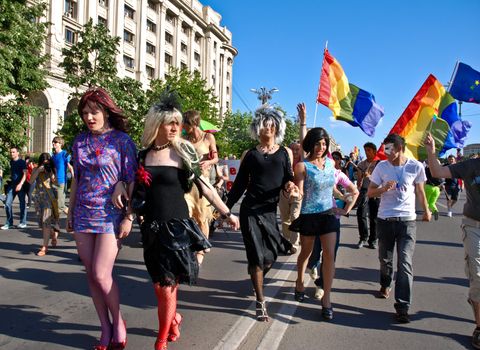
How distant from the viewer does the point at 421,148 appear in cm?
792

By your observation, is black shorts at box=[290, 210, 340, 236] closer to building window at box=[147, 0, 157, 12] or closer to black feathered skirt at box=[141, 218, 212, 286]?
black feathered skirt at box=[141, 218, 212, 286]

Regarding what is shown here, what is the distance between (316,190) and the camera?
4711 mm

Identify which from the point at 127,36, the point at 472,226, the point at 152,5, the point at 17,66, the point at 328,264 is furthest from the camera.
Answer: the point at 152,5

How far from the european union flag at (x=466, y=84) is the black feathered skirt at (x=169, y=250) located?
4.07m

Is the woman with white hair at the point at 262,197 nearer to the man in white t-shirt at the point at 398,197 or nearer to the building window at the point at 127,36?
the man in white t-shirt at the point at 398,197

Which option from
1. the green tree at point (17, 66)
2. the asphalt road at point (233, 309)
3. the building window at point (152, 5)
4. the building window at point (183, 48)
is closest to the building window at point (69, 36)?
the building window at point (152, 5)

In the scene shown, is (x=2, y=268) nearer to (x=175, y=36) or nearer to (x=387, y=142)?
(x=387, y=142)

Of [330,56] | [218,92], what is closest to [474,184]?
[330,56]

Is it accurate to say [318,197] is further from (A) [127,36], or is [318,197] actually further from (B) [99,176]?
(A) [127,36]

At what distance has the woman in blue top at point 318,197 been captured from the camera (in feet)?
15.1

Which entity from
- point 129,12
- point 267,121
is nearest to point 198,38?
point 129,12

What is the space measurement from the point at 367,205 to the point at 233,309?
5297 mm

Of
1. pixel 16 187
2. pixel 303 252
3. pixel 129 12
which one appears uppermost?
pixel 129 12

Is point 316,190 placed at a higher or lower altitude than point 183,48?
lower
